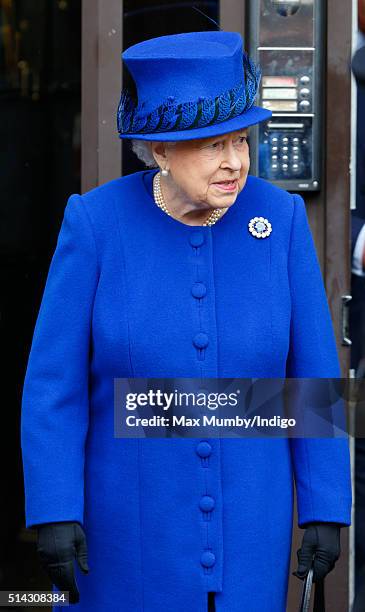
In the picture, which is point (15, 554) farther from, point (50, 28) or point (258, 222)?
point (258, 222)

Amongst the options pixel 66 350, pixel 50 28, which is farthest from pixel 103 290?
pixel 50 28

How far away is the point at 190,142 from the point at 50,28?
82.4 inches

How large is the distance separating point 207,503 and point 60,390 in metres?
0.38

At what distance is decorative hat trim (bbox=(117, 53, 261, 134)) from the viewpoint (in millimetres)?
2523

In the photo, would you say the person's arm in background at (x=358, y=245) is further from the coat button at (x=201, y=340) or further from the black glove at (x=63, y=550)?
the black glove at (x=63, y=550)

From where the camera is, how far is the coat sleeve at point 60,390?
2586 millimetres

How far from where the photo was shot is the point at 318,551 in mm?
2645

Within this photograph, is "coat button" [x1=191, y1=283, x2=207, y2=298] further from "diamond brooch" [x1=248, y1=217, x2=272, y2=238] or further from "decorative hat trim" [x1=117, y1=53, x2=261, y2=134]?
"decorative hat trim" [x1=117, y1=53, x2=261, y2=134]

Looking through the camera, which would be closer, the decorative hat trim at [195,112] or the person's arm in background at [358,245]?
the decorative hat trim at [195,112]

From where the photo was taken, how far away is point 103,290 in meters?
2.61

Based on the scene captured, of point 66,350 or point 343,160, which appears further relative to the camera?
point 343,160

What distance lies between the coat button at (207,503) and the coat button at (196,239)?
0.53 m

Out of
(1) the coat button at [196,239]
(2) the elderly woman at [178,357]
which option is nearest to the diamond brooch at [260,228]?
(2) the elderly woman at [178,357]

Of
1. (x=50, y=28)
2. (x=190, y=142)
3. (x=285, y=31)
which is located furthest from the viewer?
(x=50, y=28)
